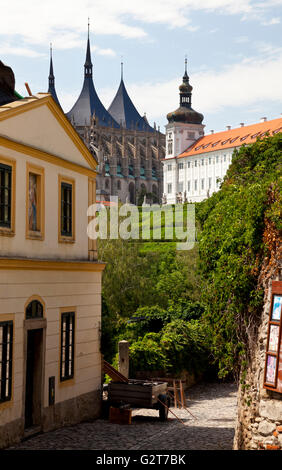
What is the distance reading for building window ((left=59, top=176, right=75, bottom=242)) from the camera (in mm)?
17422

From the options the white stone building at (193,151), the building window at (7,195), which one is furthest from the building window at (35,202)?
the white stone building at (193,151)

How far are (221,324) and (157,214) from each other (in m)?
75.9

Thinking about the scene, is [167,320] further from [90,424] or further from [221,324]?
Answer: [221,324]

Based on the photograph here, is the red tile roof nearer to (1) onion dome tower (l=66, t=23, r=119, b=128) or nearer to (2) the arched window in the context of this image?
(1) onion dome tower (l=66, t=23, r=119, b=128)

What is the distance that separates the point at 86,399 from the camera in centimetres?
1800

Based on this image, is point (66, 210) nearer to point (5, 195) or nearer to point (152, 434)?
point (5, 195)

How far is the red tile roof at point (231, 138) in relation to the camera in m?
116

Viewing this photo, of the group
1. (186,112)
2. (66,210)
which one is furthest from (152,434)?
(186,112)

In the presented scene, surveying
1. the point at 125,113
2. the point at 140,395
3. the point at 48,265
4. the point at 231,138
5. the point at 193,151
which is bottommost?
the point at 140,395

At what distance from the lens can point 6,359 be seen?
14234 millimetres

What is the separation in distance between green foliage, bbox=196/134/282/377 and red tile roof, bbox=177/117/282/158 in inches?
3947

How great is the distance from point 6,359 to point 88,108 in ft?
463
